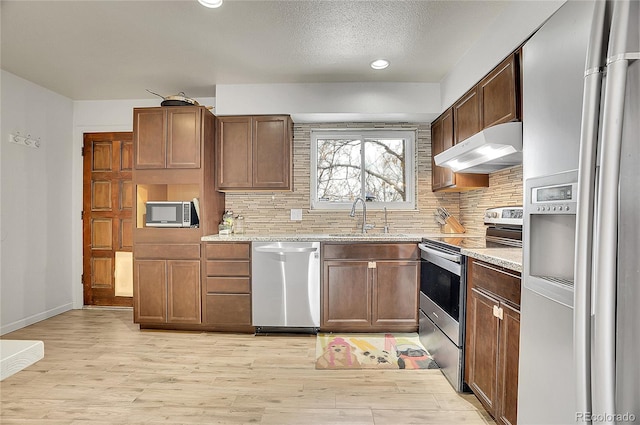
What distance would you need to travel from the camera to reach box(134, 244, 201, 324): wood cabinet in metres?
3.18

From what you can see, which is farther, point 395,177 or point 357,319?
point 395,177

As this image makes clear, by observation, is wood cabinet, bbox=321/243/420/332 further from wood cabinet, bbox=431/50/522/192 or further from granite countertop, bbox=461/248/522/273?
granite countertop, bbox=461/248/522/273

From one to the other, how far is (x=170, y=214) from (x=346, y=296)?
6.27ft

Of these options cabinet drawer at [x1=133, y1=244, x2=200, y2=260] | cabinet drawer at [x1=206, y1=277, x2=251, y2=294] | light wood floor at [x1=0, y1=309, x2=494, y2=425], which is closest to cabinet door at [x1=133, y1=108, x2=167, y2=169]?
cabinet drawer at [x1=133, y1=244, x2=200, y2=260]

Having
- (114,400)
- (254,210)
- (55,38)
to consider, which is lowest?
(114,400)

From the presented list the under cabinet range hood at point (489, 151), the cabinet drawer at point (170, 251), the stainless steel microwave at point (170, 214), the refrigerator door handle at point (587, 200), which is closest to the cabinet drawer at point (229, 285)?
the cabinet drawer at point (170, 251)

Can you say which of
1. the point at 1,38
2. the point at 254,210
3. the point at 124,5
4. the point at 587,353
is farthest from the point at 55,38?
the point at 587,353

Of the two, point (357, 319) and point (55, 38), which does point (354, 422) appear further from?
point (55, 38)

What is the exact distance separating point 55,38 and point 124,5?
904 millimetres

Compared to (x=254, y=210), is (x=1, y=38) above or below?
above

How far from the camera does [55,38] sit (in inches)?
102

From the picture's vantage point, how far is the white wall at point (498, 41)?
1.88m

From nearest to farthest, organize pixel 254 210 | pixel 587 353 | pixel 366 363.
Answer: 1. pixel 587 353
2. pixel 366 363
3. pixel 254 210
